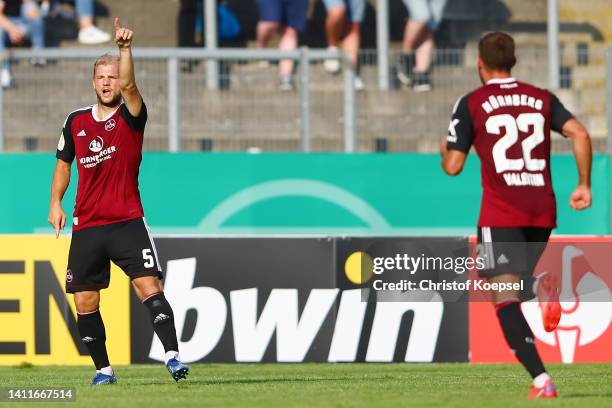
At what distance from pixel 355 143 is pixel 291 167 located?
98 cm

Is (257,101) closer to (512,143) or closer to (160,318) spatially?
(160,318)

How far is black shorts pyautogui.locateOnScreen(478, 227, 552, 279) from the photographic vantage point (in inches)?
289

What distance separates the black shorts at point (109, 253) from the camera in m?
8.41

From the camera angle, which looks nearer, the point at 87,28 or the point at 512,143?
the point at 512,143

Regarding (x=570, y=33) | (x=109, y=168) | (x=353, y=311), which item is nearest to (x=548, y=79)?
(x=570, y=33)

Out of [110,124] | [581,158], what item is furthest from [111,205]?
[581,158]

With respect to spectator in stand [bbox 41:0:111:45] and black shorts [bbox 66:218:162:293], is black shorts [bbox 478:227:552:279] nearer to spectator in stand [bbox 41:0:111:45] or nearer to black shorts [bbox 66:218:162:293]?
black shorts [bbox 66:218:162:293]

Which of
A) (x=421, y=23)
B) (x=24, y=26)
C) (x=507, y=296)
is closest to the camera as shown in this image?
(x=507, y=296)

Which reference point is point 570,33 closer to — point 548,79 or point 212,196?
point 548,79

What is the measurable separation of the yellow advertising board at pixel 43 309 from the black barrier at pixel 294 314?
150mm

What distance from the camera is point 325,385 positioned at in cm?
861

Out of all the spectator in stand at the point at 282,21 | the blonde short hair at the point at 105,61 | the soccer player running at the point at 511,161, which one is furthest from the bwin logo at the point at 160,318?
the spectator in stand at the point at 282,21

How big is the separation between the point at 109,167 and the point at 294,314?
10.8ft

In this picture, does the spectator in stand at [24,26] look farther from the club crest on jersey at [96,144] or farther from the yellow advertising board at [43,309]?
the club crest on jersey at [96,144]
